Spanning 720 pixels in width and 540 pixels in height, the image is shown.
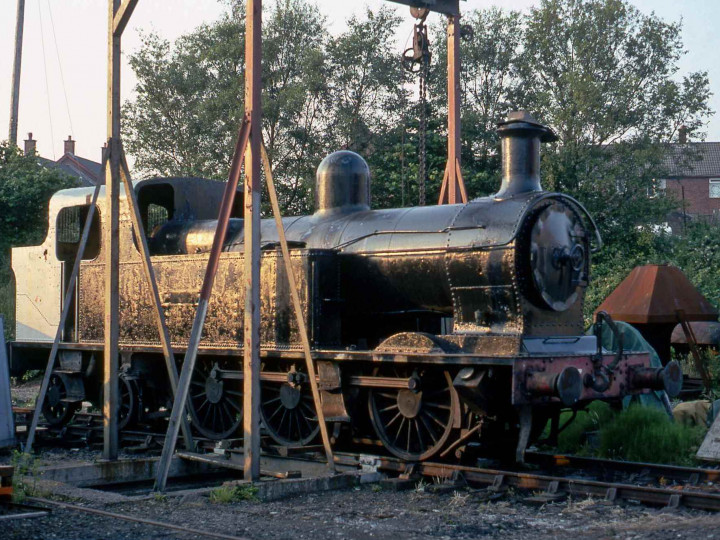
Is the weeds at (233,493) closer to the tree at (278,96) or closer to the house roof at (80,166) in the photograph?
the tree at (278,96)

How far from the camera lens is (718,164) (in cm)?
5344

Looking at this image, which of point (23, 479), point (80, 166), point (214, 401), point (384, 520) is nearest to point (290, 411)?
point (214, 401)

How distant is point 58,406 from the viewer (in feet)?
36.2

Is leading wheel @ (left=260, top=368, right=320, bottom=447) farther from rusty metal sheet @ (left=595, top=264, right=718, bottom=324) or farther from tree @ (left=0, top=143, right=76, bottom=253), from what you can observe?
tree @ (left=0, top=143, right=76, bottom=253)

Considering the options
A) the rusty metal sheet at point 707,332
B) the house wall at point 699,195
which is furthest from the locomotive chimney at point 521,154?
the house wall at point 699,195

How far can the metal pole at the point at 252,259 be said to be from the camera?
6867mm

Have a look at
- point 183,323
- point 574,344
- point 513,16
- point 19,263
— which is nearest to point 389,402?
point 574,344

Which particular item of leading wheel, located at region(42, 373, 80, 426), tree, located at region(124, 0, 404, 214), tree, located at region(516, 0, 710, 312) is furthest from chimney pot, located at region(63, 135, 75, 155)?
leading wheel, located at region(42, 373, 80, 426)

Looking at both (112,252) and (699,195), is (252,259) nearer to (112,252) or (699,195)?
(112,252)

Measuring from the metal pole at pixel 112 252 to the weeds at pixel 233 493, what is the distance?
5.50 ft

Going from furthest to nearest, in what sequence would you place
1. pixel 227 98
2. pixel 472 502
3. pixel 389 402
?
1. pixel 227 98
2. pixel 389 402
3. pixel 472 502

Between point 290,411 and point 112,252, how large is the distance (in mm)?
2358

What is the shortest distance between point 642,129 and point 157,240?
22.2 meters

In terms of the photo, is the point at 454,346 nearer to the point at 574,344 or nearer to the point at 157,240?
the point at 574,344
